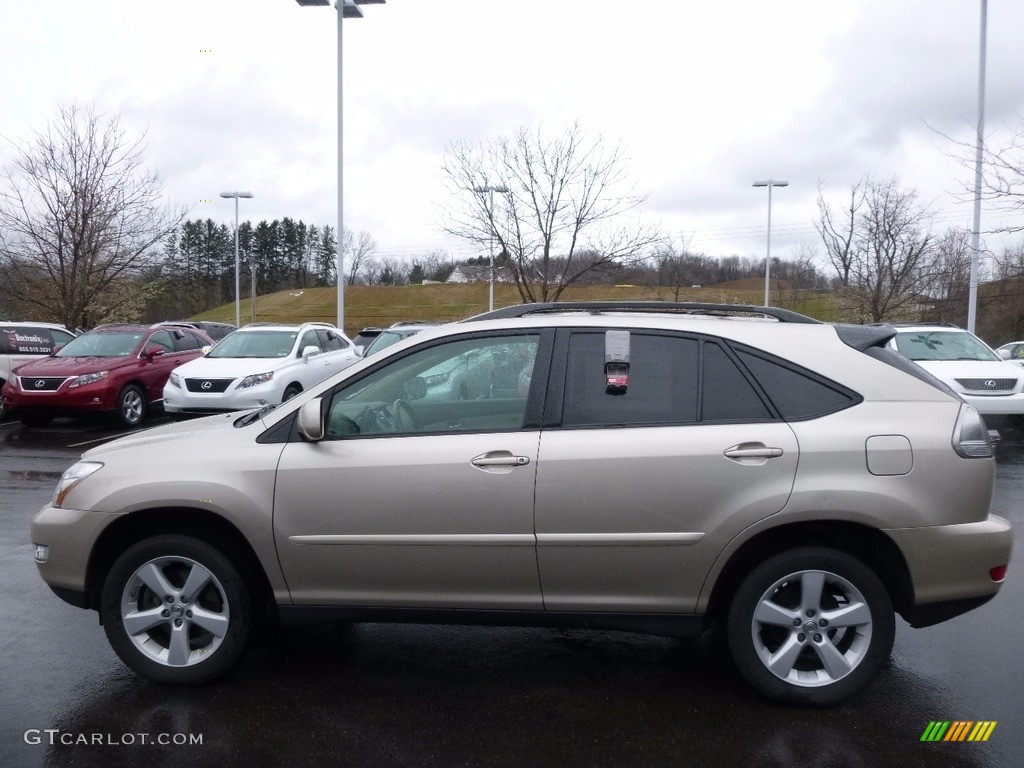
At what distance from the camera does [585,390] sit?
3.78 metres

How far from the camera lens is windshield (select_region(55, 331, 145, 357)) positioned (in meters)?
14.0

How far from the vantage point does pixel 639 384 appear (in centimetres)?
377

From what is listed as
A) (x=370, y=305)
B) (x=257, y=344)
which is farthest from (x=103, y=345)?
(x=370, y=305)

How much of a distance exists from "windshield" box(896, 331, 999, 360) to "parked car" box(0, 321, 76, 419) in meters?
14.6

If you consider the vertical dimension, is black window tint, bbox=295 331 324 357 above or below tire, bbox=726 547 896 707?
above

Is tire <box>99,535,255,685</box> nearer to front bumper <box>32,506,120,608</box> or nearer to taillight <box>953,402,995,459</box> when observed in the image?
front bumper <box>32,506,120,608</box>

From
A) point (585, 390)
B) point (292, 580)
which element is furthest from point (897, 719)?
point (292, 580)

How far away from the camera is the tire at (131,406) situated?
13.3 meters

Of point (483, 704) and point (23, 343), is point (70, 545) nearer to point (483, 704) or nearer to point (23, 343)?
A: point (483, 704)

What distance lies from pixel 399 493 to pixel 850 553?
6.59ft

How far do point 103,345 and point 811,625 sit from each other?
13.6 m

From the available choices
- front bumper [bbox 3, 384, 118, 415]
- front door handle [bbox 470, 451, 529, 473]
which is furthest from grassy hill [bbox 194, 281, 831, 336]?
front door handle [bbox 470, 451, 529, 473]

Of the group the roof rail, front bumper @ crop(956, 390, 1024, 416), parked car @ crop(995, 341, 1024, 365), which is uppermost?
the roof rail

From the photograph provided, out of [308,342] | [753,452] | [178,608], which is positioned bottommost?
[178,608]
